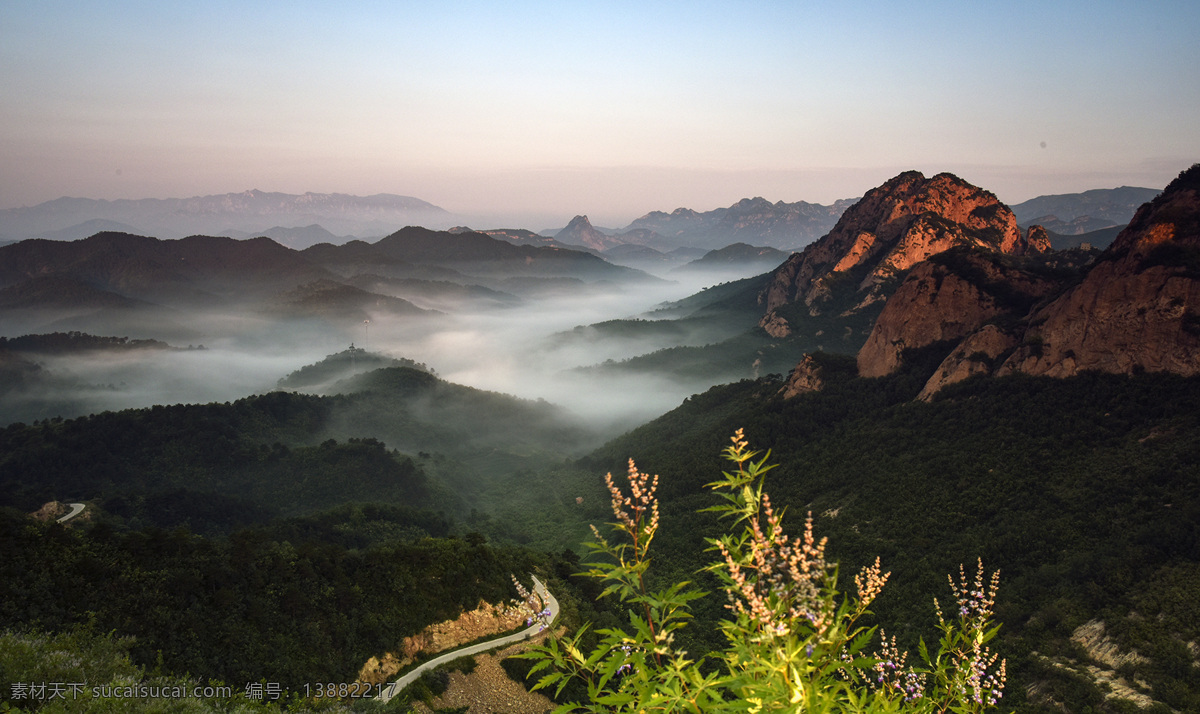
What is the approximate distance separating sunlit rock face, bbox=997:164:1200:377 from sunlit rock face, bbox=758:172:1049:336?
9039 centimetres

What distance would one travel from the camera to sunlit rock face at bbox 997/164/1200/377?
5253 cm

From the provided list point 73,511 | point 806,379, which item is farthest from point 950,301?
point 73,511

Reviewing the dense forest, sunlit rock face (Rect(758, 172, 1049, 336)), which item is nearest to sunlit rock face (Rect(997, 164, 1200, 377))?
the dense forest

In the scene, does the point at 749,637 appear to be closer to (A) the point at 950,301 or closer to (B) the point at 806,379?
(B) the point at 806,379

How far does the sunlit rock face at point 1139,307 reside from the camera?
52.5 m

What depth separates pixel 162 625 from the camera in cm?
3312

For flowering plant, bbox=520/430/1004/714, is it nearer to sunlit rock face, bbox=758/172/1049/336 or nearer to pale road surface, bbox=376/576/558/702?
pale road surface, bbox=376/576/558/702

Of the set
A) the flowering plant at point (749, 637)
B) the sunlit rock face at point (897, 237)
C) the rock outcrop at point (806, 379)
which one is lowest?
the rock outcrop at point (806, 379)

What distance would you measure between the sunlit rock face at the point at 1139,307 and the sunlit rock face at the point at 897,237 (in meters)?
90.4

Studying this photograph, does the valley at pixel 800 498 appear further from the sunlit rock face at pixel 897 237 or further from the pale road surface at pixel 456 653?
the sunlit rock face at pixel 897 237

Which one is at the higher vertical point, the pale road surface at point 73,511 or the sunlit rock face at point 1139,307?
the sunlit rock face at point 1139,307

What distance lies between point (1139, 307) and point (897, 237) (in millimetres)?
122318

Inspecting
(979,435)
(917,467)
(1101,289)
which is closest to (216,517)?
(917,467)

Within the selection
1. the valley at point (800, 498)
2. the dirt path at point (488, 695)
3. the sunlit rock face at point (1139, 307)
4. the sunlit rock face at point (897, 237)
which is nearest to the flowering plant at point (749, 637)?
the valley at point (800, 498)
